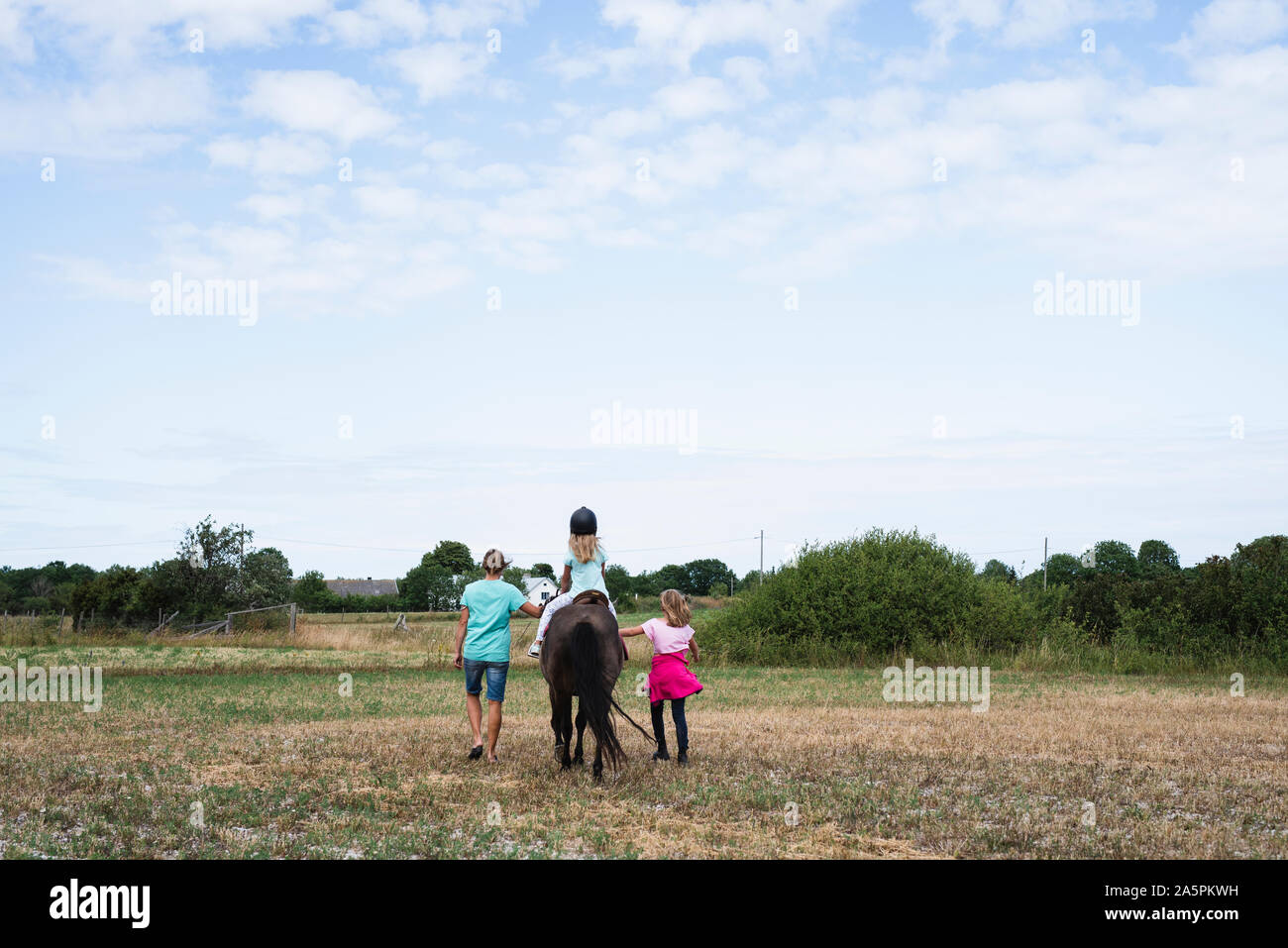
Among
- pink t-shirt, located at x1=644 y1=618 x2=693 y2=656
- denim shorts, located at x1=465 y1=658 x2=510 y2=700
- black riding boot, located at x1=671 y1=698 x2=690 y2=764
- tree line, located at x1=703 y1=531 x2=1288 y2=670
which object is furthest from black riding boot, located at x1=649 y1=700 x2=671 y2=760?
tree line, located at x1=703 y1=531 x2=1288 y2=670

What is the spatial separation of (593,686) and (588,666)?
193 mm

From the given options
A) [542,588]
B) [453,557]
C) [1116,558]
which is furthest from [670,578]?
[542,588]

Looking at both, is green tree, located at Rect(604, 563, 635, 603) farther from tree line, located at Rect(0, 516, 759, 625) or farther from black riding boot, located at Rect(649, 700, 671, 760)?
black riding boot, located at Rect(649, 700, 671, 760)

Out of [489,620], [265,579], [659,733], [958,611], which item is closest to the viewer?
[489,620]

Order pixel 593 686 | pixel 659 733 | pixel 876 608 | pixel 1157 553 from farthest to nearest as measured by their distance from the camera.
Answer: pixel 1157 553 → pixel 876 608 → pixel 659 733 → pixel 593 686

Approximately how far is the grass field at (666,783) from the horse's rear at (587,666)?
0.45 meters

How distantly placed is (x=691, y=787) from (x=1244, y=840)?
3940 millimetres

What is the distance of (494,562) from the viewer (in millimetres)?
9398

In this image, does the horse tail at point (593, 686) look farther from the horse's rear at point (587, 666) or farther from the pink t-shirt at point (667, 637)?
the pink t-shirt at point (667, 637)

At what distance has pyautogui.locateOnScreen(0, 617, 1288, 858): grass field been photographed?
6262mm

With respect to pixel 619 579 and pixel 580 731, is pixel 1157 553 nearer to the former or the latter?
pixel 619 579

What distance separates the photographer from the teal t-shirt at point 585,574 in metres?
9.09

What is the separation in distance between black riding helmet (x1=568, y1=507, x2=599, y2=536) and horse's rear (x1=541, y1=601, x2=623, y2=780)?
0.68 m
